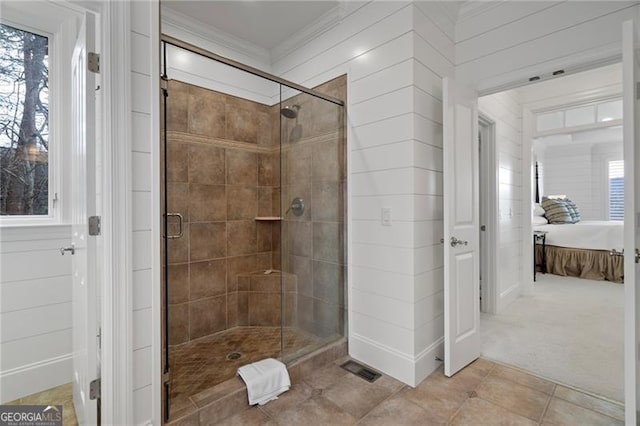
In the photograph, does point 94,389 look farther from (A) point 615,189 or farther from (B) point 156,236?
(A) point 615,189

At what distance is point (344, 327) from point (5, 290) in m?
2.29

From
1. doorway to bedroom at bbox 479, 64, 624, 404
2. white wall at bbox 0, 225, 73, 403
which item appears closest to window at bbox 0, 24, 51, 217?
white wall at bbox 0, 225, 73, 403

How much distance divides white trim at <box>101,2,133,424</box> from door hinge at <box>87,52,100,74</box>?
10 cm

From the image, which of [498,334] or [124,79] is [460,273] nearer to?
[498,334]

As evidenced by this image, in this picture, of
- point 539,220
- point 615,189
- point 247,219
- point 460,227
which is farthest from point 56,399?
point 615,189

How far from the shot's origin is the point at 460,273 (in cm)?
223

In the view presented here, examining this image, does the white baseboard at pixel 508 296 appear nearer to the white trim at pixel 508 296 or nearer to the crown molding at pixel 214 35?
the white trim at pixel 508 296

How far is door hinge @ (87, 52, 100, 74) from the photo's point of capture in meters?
1.39

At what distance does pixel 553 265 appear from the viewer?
5.23m

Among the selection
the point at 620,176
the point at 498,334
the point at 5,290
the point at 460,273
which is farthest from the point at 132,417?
the point at 620,176

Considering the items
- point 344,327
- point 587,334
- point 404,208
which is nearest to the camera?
point 404,208

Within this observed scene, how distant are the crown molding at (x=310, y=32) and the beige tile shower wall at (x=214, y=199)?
577 mm

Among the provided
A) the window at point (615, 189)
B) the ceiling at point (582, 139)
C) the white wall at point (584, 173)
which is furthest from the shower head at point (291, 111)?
the window at point (615, 189)

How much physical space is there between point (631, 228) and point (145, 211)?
225cm
